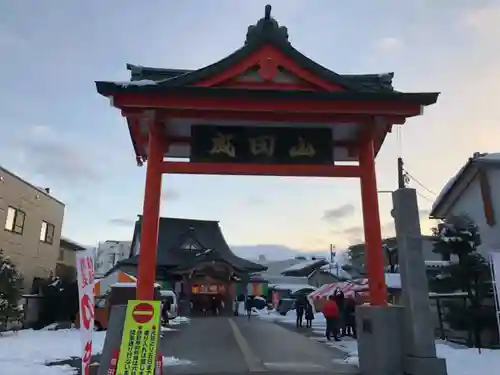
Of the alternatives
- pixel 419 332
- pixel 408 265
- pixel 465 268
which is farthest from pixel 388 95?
pixel 465 268

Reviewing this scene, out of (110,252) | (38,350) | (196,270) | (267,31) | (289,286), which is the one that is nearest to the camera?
(267,31)

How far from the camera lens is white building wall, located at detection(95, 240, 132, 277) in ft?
262

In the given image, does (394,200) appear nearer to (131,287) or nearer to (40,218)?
(131,287)

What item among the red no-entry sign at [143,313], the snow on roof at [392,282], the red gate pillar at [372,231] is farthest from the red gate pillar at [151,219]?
the snow on roof at [392,282]

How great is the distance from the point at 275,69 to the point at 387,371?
6298 millimetres

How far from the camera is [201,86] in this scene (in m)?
8.45

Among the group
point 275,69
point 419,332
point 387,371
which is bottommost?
point 387,371

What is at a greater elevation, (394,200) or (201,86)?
(201,86)

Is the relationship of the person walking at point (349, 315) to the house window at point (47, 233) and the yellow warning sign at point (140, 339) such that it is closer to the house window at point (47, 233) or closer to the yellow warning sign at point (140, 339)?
the yellow warning sign at point (140, 339)

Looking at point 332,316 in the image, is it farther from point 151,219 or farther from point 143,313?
point 143,313

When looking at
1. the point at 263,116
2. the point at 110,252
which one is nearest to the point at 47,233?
the point at 263,116

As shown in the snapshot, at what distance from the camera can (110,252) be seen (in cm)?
8188

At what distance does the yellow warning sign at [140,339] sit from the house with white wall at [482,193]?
1403cm

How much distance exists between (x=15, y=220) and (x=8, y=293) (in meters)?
5.89
